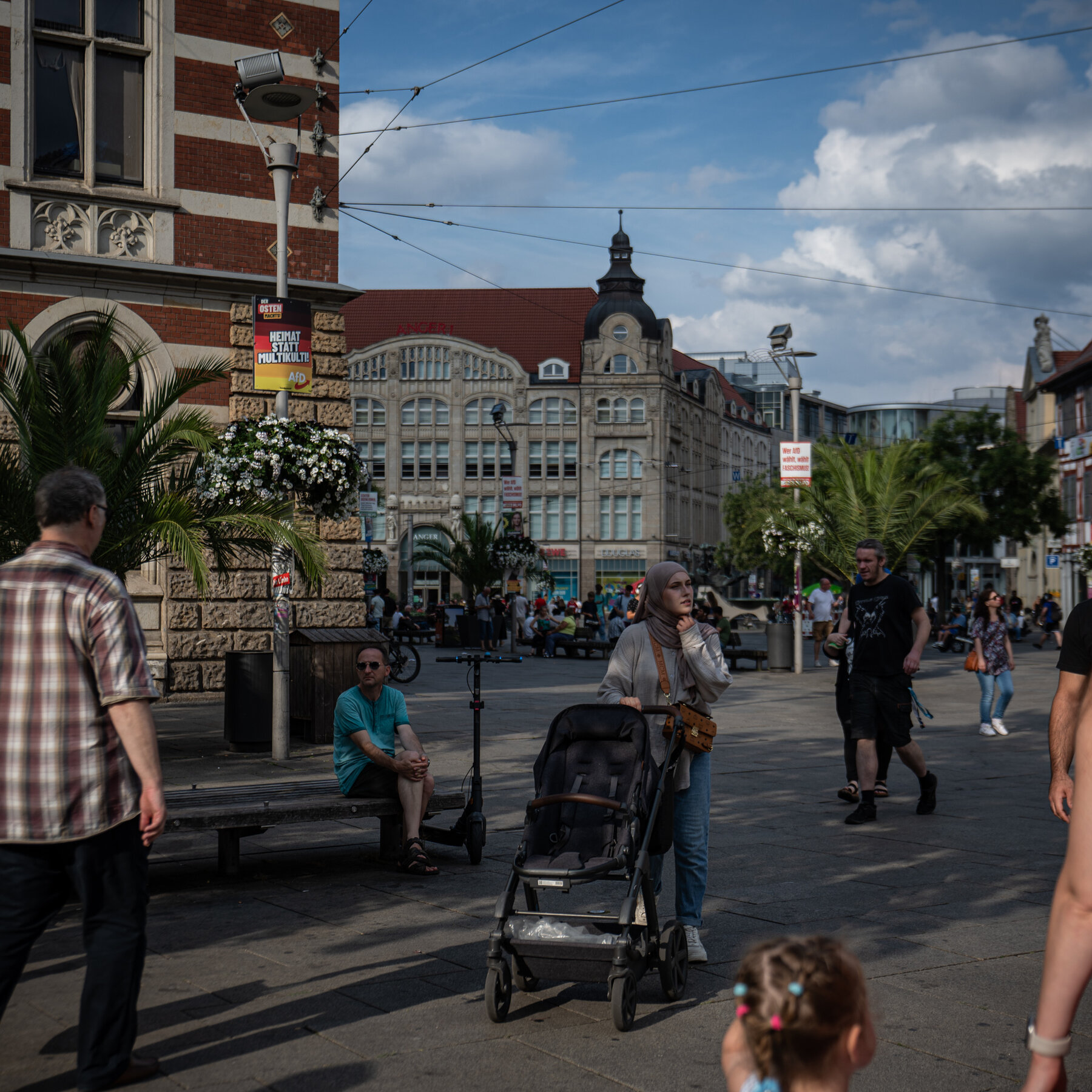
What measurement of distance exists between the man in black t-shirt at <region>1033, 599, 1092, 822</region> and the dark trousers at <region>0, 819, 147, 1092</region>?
2.83 meters

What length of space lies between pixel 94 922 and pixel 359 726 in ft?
11.0

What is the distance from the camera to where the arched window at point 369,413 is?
7469cm

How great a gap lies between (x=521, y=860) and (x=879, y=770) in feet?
18.7

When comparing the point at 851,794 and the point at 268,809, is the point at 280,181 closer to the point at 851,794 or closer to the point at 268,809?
the point at 268,809

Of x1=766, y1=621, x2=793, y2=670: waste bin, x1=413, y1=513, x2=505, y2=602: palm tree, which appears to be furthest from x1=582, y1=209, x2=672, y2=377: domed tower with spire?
x1=766, y1=621, x2=793, y2=670: waste bin

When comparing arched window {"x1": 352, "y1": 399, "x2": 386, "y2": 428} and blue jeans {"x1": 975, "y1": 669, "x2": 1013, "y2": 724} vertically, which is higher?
arched window {"x1": 352, "y1": 399, "x2": 386, "y2": 428}

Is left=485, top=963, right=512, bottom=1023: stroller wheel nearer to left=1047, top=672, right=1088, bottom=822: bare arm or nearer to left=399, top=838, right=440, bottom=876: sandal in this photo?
left=1047, top=672, right=1088, bottom=822: bare arm

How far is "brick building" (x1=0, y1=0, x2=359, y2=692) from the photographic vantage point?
14531mm

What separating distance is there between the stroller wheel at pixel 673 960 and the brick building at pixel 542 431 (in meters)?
68.7

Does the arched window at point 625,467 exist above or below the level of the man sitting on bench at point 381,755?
above

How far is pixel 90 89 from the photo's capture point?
14969mm

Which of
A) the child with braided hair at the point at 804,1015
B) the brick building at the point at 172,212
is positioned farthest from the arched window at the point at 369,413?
the child with braided hair at the point at 804,1015

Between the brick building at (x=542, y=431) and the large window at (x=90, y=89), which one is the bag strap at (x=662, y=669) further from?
the brick building at (x=542, y=431)

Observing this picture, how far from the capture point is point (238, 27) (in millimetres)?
15867
